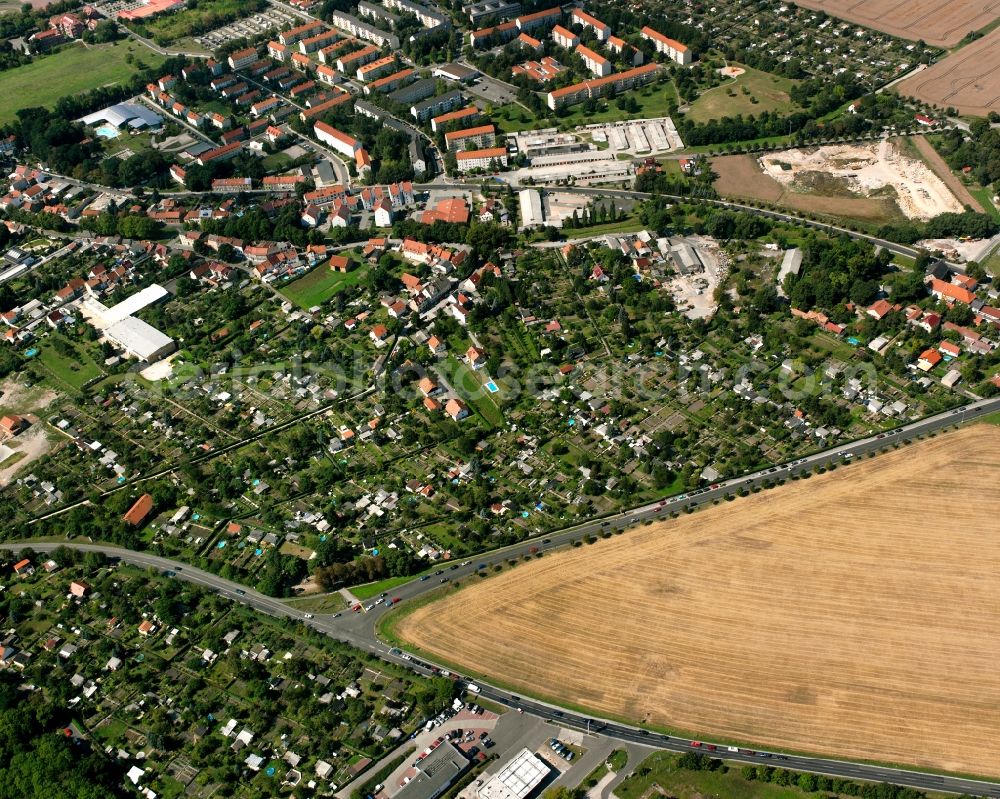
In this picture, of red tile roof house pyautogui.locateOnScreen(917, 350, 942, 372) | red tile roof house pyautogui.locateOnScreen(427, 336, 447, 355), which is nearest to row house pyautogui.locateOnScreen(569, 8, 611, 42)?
red tile roof house pyautogui.locateOnScreen(427, 336, 447, 355)

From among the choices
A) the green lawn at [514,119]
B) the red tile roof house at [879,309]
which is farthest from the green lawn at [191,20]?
the red tile roof house at [879,309]

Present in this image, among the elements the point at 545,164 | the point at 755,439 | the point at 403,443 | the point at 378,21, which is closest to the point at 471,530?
the point at 403,443

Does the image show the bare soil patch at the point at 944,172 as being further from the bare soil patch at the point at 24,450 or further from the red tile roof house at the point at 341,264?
the bare soil patch at the point at 24,450

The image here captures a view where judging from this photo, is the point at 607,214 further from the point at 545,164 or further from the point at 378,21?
the point at 378,21

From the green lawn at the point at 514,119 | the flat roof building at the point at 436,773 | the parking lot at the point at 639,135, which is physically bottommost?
the flat roof building at the point at 436,773

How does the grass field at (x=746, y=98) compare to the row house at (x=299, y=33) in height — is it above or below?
below

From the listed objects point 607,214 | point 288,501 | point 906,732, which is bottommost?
point 906,732
